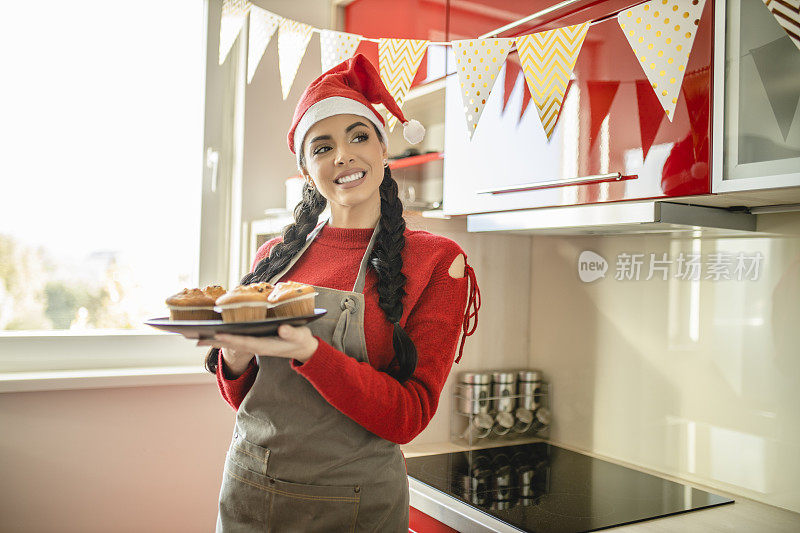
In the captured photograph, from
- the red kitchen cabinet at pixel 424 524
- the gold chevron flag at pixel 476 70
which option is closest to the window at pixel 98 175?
the red kitchen cabinet at pixel 424 524

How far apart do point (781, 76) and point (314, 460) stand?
1011 mm

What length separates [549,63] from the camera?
1455 millimetres

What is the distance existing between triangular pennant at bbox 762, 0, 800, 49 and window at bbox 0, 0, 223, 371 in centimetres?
180

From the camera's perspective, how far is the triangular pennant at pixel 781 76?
1.09 m

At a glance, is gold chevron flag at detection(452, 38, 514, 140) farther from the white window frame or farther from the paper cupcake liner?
the white window frame

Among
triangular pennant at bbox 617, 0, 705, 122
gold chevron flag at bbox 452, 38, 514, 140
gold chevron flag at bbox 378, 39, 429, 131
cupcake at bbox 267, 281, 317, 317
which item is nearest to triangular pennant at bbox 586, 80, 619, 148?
triangular pennant at bbox 617, 0, 705, 122

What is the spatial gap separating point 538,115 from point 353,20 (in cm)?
113

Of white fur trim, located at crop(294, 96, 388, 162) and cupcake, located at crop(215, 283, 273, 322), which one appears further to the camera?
white fur trim, located at crop(294, 96, 388, 162)

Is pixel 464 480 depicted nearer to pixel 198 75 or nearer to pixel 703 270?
pixel 703 270

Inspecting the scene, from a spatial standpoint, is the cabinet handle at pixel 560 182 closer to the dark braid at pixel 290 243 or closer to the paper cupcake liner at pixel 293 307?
the dark braid at pixel 290 243

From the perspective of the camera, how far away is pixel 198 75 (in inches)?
92.1

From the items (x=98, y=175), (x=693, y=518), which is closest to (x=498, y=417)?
(x=693, y=518)

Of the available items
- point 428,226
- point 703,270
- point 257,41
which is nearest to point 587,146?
point 703,270

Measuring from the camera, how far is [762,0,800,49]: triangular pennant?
3.40ft
